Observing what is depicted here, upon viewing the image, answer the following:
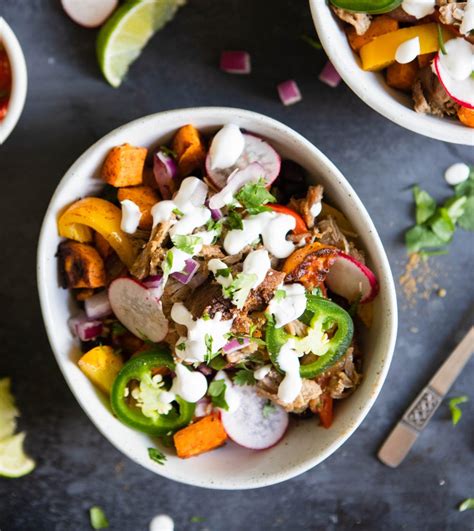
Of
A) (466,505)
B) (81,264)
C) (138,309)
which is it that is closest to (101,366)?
(138,309)

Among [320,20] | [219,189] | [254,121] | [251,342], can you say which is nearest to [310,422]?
[251,342]

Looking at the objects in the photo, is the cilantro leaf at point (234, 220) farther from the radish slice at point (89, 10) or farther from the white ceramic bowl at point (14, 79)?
the radish slice at point (89, 10)

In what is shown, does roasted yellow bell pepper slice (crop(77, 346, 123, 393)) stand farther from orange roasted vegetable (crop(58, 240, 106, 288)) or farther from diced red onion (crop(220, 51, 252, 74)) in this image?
diced red onion (crop(220, 51, 252, 74))

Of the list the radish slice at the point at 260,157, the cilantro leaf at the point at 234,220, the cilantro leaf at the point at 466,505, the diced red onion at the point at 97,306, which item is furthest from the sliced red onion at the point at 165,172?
the cilantro leaf at the point at 466,505

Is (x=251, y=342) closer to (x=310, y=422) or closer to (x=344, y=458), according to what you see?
(x=310, y=422)

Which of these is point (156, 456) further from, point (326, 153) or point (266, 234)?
point (326, 153)


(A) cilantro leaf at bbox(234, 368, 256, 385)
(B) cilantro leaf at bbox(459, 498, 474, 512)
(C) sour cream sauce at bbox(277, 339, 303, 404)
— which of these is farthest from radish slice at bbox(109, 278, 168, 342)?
(B) cilantro leaf at bbox(459, 498, 474, 512)
